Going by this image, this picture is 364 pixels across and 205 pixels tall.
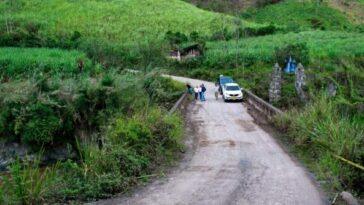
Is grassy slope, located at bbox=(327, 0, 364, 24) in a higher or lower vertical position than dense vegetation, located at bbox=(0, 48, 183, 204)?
higher

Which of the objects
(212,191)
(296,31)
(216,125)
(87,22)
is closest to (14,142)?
(216,125)

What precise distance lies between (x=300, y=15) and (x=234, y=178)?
94.0 meters

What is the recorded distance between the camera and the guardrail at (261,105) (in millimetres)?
24319

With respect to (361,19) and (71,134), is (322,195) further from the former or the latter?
(361,19)

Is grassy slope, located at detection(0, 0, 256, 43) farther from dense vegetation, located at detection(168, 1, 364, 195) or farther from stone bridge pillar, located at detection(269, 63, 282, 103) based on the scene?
stone bridge pillar, located at detection(269, 63, 282, 103)

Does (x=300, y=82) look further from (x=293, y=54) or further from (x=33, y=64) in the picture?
(x=33, y=64)

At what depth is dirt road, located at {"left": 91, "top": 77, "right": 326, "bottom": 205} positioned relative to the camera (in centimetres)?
1109

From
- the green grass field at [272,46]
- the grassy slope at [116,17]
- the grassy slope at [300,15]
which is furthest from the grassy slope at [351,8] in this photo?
the grassy slope at [116,17]

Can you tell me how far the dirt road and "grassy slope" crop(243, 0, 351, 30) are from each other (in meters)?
81.6

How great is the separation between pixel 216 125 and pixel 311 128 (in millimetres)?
7845

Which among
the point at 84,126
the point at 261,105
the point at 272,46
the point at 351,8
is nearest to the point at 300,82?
the point at 261,105

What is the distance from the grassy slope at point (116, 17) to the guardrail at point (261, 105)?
1461 inches

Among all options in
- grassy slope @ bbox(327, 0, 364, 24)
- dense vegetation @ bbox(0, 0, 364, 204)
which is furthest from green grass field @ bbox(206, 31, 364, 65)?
grassy slope @ bbox(327, 0, 364, 24)

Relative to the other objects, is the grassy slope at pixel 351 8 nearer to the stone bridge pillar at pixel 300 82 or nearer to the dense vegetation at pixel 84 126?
the dense vegetation at pixel 84 126
